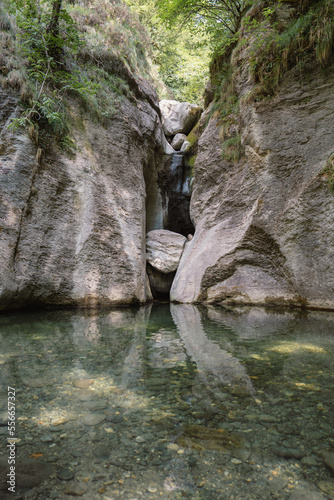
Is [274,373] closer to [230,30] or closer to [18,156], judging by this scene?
[18,156]

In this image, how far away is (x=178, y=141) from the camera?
49.2 ft

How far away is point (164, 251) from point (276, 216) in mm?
4029

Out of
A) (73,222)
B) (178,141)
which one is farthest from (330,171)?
(178,141)

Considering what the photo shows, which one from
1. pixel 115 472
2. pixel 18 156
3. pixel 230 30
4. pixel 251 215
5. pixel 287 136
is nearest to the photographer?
pixel 115 472

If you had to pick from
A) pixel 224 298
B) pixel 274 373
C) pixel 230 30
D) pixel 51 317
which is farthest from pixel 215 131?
pixel 274 373

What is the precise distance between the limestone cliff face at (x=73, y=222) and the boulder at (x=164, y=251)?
1.04m

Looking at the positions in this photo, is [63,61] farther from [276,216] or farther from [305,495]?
[305,495]

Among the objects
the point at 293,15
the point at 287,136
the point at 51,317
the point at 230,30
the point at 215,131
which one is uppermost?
the point at 230,30

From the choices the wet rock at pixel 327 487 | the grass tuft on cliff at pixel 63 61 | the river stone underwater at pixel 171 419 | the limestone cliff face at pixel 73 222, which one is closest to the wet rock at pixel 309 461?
the river stone underwater at pixel 171 419

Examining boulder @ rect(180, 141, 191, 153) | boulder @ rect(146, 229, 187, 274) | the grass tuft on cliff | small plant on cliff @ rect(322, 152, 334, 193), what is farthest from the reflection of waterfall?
boulder @ rect(180, 141, 191, 153)

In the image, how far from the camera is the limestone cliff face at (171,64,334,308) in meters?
6.42

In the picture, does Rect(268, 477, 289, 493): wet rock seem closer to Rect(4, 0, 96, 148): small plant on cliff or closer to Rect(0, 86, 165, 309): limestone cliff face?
Rect(0, 86, 165, 309): limestone cliff face

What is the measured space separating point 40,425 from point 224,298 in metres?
6.66

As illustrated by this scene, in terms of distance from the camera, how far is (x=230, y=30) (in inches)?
380
